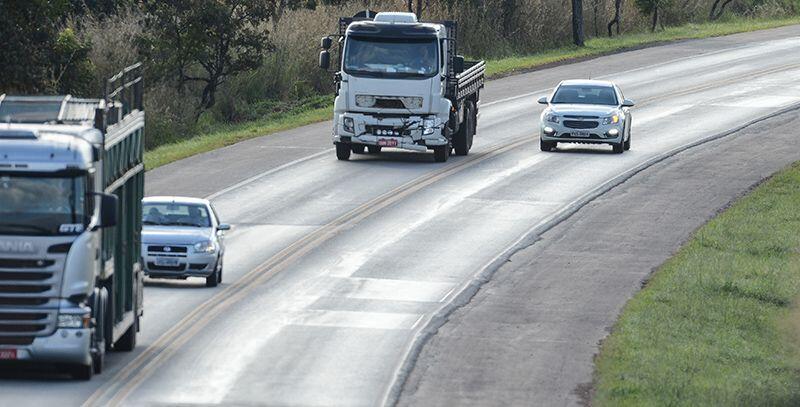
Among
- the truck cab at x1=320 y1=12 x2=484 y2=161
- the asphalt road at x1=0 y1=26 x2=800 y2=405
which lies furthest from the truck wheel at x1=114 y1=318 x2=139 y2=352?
the truck cab at x1=320 y1=12 x2=484 y2=161

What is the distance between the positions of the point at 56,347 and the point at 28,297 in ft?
2.14

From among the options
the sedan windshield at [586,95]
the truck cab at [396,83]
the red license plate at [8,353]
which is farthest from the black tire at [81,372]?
the sedan windshield at [586,95]

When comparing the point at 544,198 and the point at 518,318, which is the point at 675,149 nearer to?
the point at 544,198

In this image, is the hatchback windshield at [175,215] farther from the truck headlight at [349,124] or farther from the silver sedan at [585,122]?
the silver sedan at [585,122]

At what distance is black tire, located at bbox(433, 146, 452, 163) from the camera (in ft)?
138

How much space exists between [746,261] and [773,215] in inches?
202

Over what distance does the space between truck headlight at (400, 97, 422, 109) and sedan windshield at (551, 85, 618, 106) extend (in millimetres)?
5274

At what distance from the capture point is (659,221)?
114 ft

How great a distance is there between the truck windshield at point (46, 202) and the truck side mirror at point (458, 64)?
23081mm

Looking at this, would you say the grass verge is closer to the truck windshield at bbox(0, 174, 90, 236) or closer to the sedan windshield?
the sedan windshield

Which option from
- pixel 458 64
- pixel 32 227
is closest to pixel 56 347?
pixel 32 227

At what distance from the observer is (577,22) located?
70.9 metres

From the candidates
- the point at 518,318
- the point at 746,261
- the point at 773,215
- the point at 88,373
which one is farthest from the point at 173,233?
the point at 773,215

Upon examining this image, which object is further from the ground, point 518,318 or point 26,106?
point 26,106
